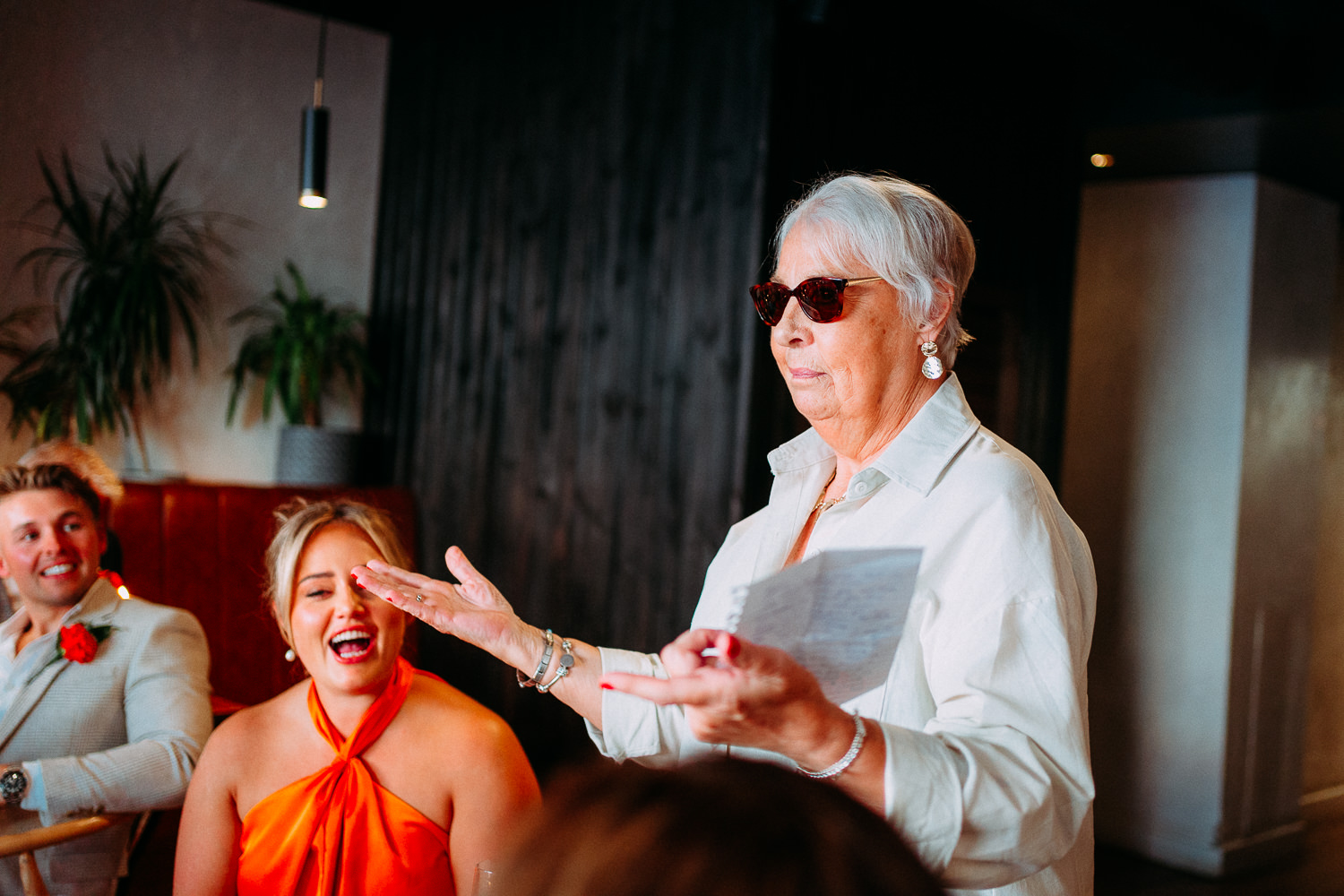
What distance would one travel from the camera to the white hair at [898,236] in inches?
56.3

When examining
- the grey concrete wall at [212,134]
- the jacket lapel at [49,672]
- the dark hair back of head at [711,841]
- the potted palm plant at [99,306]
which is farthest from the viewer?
the grey concrete wall at [212,134]

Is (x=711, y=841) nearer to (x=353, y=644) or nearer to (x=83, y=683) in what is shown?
(x=353, y=644)

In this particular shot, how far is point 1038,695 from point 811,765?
299mm

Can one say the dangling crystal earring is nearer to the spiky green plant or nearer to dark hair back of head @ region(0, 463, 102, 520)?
dark hair back of head @ region(0, 463, 102, 520)

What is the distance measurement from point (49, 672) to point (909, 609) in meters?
2.13

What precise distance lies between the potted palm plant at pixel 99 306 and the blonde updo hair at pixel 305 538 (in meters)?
2.45

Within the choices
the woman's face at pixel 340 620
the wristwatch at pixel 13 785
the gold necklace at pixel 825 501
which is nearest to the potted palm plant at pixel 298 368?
the wristwatch at pixel 13 785

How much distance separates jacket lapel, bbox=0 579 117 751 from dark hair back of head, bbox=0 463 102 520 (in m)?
0.20

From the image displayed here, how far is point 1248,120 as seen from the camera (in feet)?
13.3

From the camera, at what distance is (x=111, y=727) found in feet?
8.23

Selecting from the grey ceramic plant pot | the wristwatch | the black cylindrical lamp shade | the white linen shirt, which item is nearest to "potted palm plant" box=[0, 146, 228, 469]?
the grey ceramic plant pot

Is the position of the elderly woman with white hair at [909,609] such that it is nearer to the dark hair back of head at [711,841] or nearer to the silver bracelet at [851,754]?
the silver bracelet at [851,754]

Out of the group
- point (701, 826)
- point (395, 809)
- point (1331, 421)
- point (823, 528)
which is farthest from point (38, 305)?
point (1331, 421)

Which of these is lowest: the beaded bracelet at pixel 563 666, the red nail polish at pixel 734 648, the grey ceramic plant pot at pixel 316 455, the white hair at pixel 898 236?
the beaded bracelet at pixel 563 666
